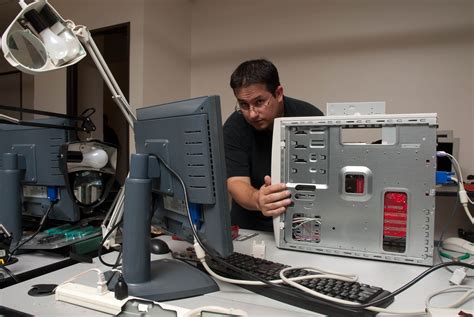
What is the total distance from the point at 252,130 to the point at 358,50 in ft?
5.13

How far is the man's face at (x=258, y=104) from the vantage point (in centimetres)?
122

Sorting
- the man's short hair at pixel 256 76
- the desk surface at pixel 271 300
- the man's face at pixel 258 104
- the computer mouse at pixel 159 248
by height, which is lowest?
the desk surface at pixel 271 300

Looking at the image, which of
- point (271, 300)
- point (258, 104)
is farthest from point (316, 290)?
point (258, 104)

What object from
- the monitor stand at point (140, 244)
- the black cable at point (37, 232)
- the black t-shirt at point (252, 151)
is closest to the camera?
the monitor stand at point (140, 244)

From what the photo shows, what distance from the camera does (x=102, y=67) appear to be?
0.74 m

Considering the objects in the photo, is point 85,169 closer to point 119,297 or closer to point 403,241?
point 119,297

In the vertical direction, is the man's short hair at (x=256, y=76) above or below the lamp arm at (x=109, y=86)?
above

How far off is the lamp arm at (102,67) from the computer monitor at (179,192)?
4.7 inches

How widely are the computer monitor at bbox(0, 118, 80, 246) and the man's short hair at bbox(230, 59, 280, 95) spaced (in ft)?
1.98

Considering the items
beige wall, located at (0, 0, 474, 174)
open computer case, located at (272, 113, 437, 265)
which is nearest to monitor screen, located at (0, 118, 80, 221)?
open computer case, located at (272, 113, 437, 265)

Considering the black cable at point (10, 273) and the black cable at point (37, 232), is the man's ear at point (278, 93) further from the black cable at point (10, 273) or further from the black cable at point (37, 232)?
the black cable at point (10, 273)

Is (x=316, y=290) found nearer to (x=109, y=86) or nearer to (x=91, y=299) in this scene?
(x=91, y=299)

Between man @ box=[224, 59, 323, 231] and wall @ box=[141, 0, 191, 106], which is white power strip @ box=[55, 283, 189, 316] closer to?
man @ box=[224, 59, 323, 231]

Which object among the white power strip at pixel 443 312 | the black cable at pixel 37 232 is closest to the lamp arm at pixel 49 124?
the black cable at pixel 37 232
